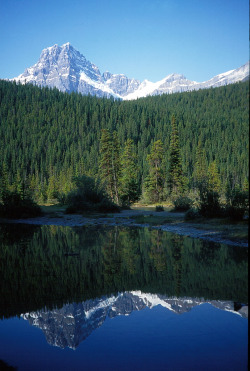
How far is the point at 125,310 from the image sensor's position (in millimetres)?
8969

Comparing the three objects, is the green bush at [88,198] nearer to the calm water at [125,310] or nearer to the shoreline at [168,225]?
the shoreline at [168,225]

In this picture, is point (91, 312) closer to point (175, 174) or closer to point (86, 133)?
point (175, 174)

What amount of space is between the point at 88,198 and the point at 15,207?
9.93m

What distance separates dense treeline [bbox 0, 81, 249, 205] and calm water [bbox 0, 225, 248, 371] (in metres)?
88.7

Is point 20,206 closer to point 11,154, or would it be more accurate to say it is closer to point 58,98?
point 11,154

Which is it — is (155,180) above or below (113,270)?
above

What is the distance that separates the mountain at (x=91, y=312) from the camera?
7539 millimetres

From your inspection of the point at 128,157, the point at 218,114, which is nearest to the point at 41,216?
the point at 128,157

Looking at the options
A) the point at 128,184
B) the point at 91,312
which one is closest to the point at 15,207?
the point at 128,184

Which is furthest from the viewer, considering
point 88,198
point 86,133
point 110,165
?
point 86,133

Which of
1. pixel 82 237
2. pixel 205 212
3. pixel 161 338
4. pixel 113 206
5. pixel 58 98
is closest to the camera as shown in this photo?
pixel 161 338

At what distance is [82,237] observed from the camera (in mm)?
23125

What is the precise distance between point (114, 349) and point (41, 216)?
3524cm

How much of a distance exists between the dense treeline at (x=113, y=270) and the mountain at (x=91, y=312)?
41 cm
